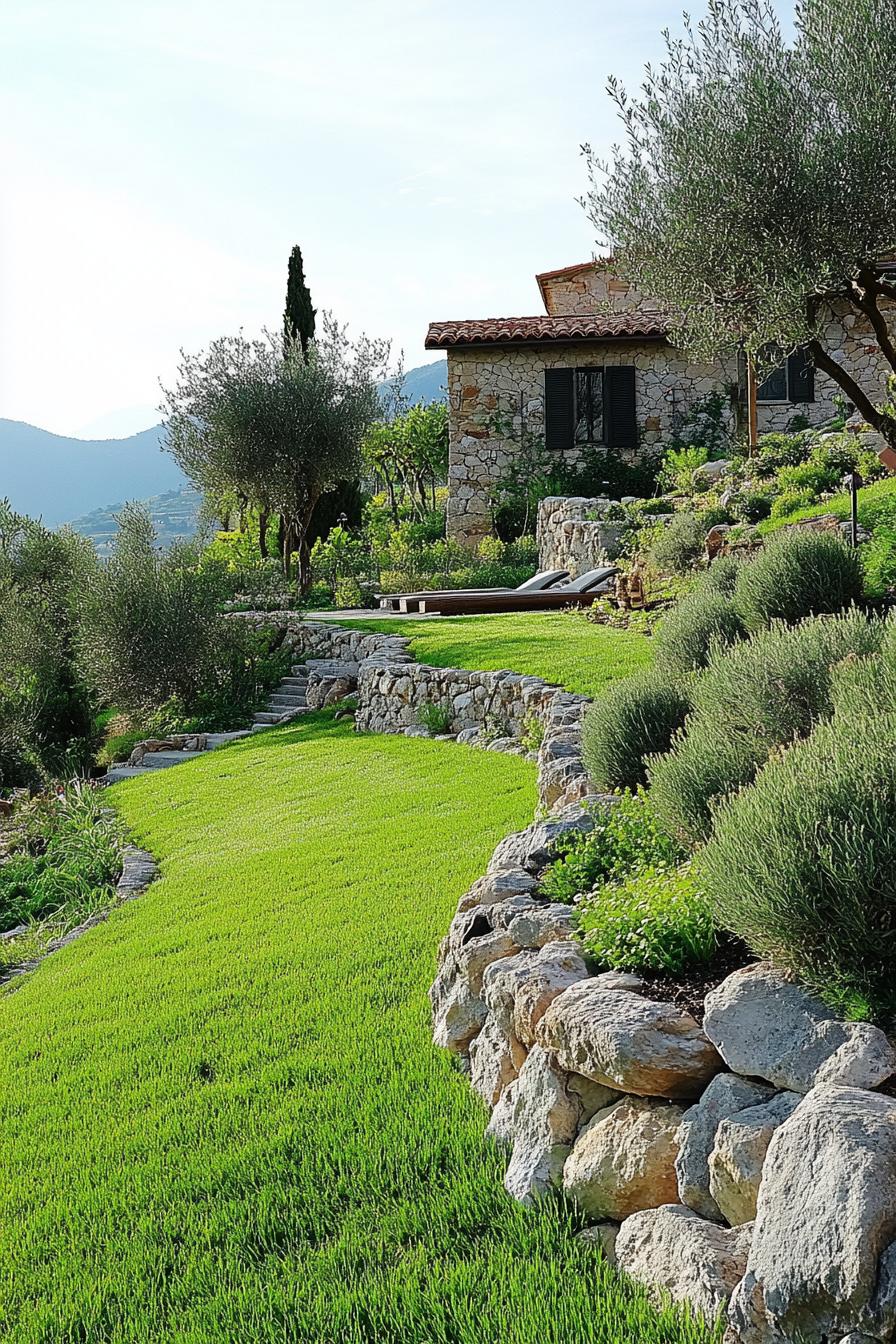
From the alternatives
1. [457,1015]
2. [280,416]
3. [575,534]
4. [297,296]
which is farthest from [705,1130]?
[297,296]

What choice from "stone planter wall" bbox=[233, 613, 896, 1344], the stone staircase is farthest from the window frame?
"stone planter wall" bbox=[233, 613, 896, 1344]

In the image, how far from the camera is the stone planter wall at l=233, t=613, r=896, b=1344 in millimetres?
2186

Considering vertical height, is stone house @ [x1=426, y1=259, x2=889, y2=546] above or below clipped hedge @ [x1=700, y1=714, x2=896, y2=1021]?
above

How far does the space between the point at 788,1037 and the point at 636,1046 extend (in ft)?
1.29

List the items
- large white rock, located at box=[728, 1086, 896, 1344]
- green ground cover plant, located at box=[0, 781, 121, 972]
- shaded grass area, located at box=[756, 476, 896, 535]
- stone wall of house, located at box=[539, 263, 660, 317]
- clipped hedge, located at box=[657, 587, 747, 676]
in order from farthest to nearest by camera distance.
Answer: stone wall of house, located at box=[539, 263, 660, 317] < shaded grass area, located at box=[756, 476, 896, 535] < green ground cover plant, located at box=[0, 781, 121, 972] < clipped hedge, located at box=[657, 587, 747, 676] < large white rock, located at box=[728, 1086, 896, 1344]

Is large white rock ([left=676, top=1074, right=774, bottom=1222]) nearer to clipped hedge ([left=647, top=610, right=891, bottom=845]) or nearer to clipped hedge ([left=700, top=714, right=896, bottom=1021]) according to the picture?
clipped hedge ([left=700, top=714, right=896, bottom=1021])

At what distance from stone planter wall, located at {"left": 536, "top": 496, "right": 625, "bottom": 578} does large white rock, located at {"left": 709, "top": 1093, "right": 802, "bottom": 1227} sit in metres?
15.3

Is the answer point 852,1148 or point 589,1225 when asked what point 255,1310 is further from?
point 852,1148

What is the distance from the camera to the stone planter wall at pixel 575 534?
17.8 m

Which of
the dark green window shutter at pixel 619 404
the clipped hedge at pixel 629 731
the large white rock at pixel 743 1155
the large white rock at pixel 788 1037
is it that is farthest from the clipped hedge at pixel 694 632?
the dark green window shutter at pixel 619 404

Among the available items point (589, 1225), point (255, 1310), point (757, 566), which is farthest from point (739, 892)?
point (757, 566)

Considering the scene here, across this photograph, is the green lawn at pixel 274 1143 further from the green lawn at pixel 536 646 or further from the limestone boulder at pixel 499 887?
the green lawn at pixel 536 646

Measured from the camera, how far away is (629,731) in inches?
204

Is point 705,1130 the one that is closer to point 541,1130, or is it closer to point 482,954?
point 541,1130
